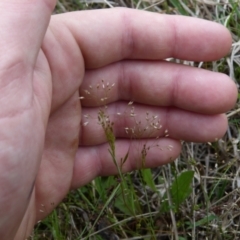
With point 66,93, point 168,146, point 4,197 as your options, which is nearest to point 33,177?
point 4,197

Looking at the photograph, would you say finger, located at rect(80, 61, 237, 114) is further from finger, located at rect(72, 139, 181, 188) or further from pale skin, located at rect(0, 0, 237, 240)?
finger, located at rect(72, 139, 181, 188)

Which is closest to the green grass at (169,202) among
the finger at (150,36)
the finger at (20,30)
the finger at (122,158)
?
the finger at (122,158)

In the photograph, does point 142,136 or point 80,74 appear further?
point 142,136

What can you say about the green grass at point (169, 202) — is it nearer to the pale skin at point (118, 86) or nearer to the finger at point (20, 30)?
the pale skin at point (118, 86)

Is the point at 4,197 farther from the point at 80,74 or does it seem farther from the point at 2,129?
the point at 80,74

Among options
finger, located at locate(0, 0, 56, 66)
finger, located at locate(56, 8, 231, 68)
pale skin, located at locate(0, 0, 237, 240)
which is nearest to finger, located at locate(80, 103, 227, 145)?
pale skin, located at locate(0, 0, 237, 240)

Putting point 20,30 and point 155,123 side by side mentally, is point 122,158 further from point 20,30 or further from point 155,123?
point 20,30

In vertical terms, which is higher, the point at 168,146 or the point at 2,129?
the point at 2,129

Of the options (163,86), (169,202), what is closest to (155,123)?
(163,86)
